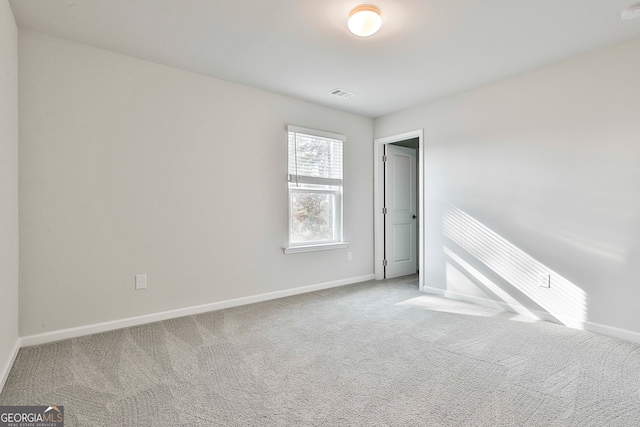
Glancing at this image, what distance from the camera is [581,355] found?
242 cm

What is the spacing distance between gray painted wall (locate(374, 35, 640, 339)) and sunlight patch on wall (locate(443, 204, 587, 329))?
2 centimetres

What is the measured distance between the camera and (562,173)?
→ 309 cm

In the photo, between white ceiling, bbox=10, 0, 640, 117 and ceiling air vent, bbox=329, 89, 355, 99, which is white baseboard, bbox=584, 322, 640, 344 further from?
ceiling air vent, bbox=329, 89, 355, 99

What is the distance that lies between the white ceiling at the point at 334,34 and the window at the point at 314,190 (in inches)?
34.1

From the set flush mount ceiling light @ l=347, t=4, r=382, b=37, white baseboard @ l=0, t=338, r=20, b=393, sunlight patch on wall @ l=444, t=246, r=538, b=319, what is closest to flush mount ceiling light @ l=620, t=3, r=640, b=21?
flush mount ceiling light @ l=347, t=4, r=382, b=37

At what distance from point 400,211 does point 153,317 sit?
145 inches

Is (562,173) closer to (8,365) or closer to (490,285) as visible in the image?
(490,285)

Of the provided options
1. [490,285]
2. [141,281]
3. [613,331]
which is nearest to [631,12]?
[613,331]

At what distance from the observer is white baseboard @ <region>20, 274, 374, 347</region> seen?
103 inches

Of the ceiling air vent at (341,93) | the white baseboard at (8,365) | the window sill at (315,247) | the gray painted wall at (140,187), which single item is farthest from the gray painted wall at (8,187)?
the ceiling air vent at (341,93)

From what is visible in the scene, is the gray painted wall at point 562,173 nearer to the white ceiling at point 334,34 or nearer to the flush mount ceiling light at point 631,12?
the white ceiling at point 334,34

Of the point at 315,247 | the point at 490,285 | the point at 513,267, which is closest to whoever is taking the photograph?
the point at 513,267

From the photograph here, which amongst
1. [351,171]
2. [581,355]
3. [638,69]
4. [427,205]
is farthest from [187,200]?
[638,69]

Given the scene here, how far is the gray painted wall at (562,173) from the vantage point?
2750mm
